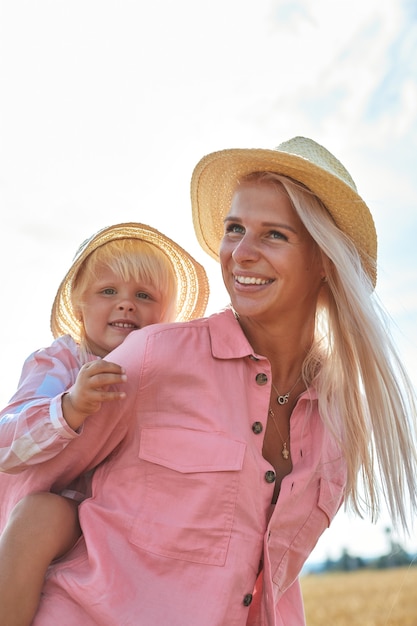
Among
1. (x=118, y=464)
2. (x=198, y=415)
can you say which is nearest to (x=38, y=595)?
(x=118, y=464)

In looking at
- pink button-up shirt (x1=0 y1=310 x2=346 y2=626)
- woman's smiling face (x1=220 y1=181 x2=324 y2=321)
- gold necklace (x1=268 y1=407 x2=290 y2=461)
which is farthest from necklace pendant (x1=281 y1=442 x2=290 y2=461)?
woman's smiling face (x1=220 y1=181 x2=324 y2=321)

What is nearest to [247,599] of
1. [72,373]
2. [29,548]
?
[29,548]

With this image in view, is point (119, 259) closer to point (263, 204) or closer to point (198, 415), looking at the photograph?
point (263, 204)

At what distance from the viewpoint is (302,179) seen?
4090mm

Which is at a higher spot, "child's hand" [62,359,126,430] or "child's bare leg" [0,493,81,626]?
"child's hand" [62,359,126,430]

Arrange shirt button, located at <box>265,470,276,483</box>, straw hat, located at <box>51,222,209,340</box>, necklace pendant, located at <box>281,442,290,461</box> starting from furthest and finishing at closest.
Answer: straw hat, located at <box>51,222,209,340</box> → necklace pendant, located at <box>281,442,290,461</box> → shirt button, located at <box>265,470,276,483</box>

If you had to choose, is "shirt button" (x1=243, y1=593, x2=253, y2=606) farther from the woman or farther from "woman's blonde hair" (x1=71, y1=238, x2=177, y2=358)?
"woman's blonde hair" (x1=71, y1=238, x2=177, y2=358)

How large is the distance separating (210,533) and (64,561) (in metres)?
0.58

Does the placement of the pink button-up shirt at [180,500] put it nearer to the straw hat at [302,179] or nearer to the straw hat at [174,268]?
the straw hat at [302,179]

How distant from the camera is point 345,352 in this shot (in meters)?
4.21

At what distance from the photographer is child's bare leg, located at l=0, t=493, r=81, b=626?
11.0 feet

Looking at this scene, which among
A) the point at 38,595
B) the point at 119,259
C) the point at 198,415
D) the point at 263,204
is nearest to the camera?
the point at 38,595

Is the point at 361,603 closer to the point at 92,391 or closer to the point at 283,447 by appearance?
the point at 283,447

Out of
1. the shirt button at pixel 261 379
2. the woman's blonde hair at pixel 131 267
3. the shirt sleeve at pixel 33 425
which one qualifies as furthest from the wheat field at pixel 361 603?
the shirt sleeve at pixel 33 425
